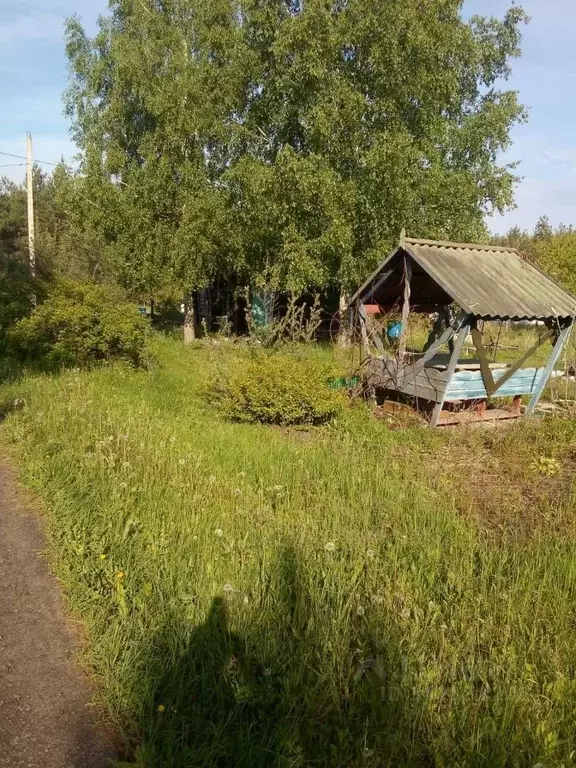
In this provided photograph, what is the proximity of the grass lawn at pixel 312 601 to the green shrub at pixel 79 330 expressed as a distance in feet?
15.8

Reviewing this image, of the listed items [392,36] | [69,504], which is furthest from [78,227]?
[69,504]

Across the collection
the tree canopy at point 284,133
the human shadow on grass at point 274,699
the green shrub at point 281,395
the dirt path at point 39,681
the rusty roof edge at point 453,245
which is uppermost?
the tree canopy at point 284,133

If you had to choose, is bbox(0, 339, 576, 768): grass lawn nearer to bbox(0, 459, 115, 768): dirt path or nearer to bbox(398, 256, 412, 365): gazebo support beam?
bbox(0, 459, 115, 768): dirt path

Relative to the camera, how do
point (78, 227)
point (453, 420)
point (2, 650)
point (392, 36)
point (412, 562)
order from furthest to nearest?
point (78, 227) → point (392, 36) → point (453, 420) → point (412, 562) → point (2, 650)

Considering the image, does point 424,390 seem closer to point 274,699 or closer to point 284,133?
point 274,699

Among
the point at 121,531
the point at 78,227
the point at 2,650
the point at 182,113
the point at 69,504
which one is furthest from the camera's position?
the point at 78,227

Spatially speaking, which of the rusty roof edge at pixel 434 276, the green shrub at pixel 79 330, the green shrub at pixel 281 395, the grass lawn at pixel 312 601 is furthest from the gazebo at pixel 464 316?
the green shrub at pixel 79 330

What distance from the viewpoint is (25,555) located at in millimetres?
4344

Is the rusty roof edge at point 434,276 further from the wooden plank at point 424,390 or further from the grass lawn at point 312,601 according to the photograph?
the grass lawn at point 312,601

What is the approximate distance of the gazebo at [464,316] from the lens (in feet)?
28.8

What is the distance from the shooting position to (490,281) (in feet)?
30.9

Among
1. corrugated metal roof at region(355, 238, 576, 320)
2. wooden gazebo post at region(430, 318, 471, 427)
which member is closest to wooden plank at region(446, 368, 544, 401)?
wooden gazebo post at region(430, 318, 471, 427)

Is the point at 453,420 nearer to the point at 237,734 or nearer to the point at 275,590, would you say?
the point at 275,590

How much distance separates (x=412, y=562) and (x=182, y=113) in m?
17.4
